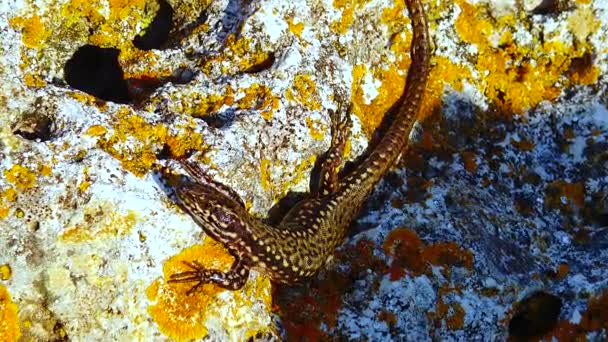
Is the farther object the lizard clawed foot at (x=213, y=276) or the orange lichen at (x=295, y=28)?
the orange lichen at (x=295, y=28)

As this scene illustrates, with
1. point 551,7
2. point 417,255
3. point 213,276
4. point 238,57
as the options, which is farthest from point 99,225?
point 551,7

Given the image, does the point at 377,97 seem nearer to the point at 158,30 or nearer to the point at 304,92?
the point at 304,92

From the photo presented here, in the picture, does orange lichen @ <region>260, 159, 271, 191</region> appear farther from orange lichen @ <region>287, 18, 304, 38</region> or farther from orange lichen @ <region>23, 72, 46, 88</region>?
orange lichen @ <region>23, 72, 46, 88</region>

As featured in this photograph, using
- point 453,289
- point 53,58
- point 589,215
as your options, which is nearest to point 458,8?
point 589,215

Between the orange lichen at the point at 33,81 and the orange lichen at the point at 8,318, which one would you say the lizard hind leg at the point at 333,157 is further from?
the orange lichen at the point at 8,318

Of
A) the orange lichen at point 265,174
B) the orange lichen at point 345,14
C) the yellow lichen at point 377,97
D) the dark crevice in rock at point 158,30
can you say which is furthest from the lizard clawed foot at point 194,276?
the orange lichen at point 345,14

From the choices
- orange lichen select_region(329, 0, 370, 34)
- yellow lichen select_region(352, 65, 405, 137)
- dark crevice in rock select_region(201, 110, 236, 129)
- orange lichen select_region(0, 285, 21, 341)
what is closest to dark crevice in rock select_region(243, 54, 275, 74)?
dark crevice in rock select_region(201, 110, 236, 129)

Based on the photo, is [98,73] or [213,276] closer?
[213,276]
